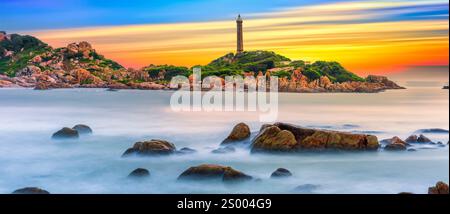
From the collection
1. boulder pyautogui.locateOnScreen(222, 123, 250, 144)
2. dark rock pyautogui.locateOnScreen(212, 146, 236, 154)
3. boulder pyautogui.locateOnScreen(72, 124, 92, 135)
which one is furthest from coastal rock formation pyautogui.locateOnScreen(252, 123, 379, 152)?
boulder pyautogui.locateOnScreen(72, 124, 92, 135)

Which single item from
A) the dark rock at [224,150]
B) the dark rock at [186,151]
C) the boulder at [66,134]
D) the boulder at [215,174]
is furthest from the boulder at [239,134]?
the boulder at [66,134]

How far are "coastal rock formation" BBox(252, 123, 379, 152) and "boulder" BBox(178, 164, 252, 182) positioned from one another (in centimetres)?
156

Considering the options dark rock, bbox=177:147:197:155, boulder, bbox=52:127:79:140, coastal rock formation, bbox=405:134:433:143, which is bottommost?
dark rock, bbox=177:147:197:155

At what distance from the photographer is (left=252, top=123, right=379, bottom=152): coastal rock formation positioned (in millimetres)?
8078

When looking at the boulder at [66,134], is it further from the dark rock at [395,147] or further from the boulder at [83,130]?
the dark rock at [395,147]

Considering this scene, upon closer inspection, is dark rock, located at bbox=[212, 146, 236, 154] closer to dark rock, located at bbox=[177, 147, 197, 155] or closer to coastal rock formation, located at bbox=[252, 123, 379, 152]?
dark rock, located at bbox=[177, 147, 197, 155]

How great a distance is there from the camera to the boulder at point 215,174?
6.47 meters

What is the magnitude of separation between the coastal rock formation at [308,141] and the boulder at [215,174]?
156 centimetres

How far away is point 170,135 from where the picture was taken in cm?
1088

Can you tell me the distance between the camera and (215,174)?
6.50 metres

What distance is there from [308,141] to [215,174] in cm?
218
